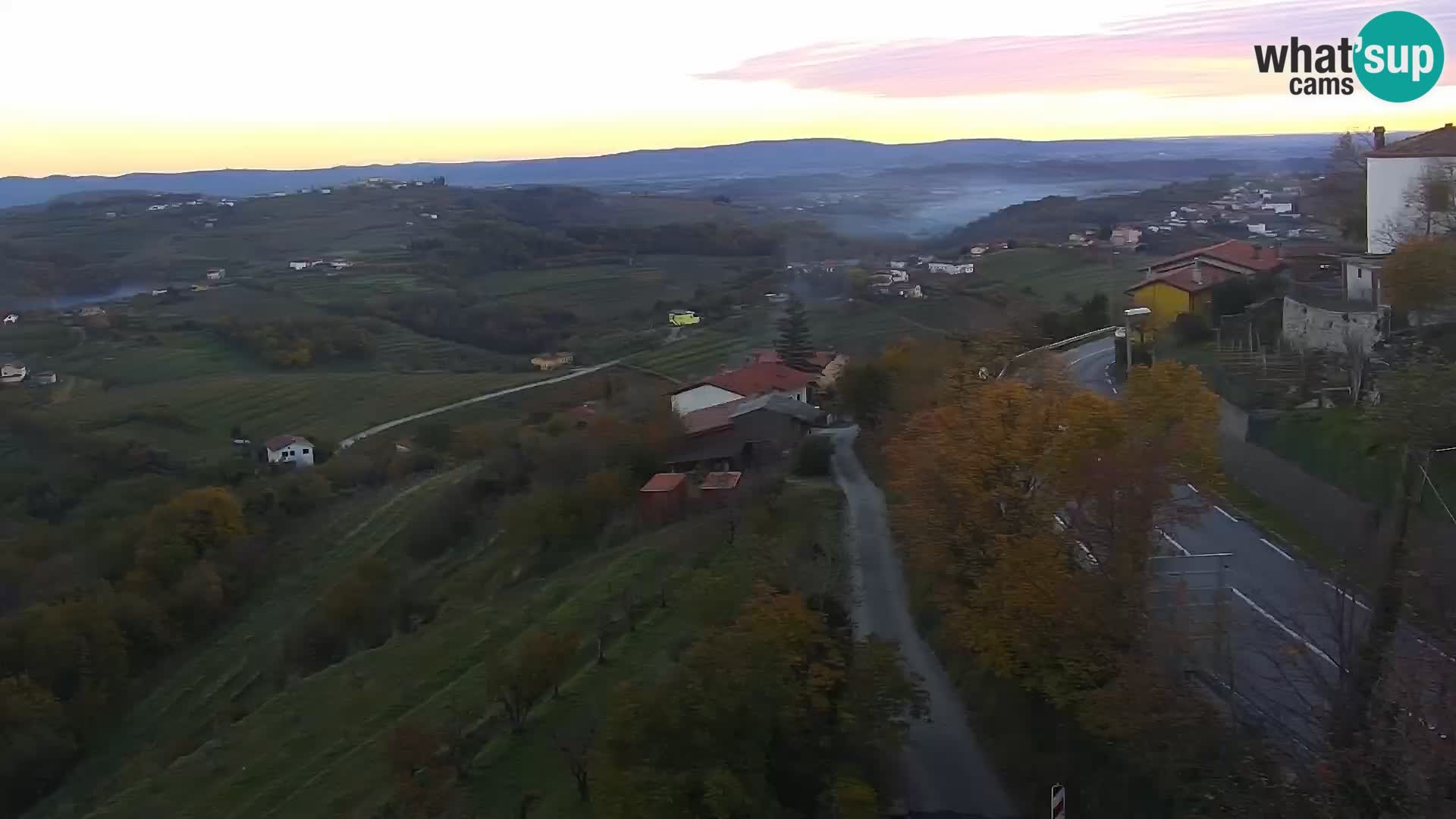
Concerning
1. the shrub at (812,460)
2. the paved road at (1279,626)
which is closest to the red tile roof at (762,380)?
the shrub at (812,460)

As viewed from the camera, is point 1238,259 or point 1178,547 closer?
point 1178,547

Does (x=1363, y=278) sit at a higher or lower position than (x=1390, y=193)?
lower

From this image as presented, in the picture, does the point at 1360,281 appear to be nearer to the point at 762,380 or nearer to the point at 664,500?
the point at 664,500

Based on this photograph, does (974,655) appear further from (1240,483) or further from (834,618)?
(1240,483)

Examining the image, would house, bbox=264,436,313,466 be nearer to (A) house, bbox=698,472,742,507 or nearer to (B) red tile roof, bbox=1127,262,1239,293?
(A) house, bbox=698,472,742,507

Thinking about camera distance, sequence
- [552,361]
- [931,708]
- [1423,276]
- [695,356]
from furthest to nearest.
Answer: [552,361]
[695,356]
[1423,276]
[931,708]

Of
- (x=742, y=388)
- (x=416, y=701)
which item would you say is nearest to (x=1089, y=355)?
(x=742, y=388)

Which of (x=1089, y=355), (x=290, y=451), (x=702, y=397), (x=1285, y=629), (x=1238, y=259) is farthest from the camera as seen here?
(x=290, y=451)

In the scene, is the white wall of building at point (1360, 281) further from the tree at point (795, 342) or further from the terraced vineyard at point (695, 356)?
the terraced vineyard at point (695, 356)
